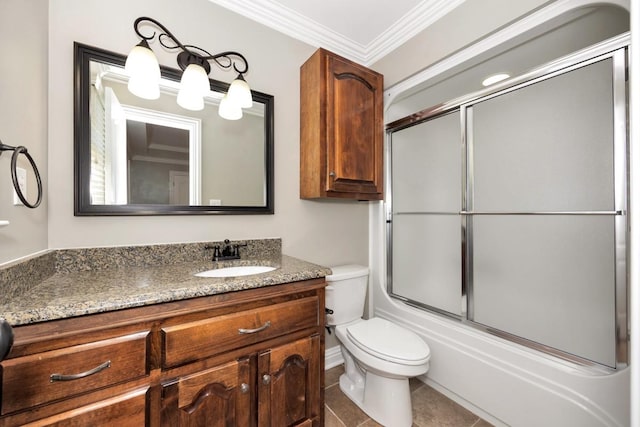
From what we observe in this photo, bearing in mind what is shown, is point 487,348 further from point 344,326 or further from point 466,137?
point 466,137

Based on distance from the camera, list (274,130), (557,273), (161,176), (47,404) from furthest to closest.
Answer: (274,130)
(557,273)
(161,176)
(47,404)

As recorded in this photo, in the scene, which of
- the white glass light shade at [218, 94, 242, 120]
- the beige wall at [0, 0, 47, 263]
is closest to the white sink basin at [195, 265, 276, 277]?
the beige wall at [0, 0, 47, 263]

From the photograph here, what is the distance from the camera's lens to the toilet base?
4.64ft

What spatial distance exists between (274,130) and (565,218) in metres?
1.87

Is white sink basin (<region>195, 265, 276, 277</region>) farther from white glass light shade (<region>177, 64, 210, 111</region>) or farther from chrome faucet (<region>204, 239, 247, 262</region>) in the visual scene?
white glass light shade (<region>177, 64, 210, 111</region>)

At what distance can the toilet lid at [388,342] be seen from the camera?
1.35 m

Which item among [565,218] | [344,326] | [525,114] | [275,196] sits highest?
[525,114]

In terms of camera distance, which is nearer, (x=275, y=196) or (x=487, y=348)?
(x=487, y=348)

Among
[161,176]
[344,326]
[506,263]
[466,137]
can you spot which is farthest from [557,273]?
[161,176]

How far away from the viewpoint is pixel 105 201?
1249 millimetres

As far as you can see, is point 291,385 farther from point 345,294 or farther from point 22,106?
point 22,106

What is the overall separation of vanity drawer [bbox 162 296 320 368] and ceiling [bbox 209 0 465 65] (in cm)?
176

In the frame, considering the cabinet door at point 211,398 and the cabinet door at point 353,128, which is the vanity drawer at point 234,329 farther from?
the cabinet door at point 353,128

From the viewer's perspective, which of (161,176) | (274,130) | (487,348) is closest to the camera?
(161,176)
